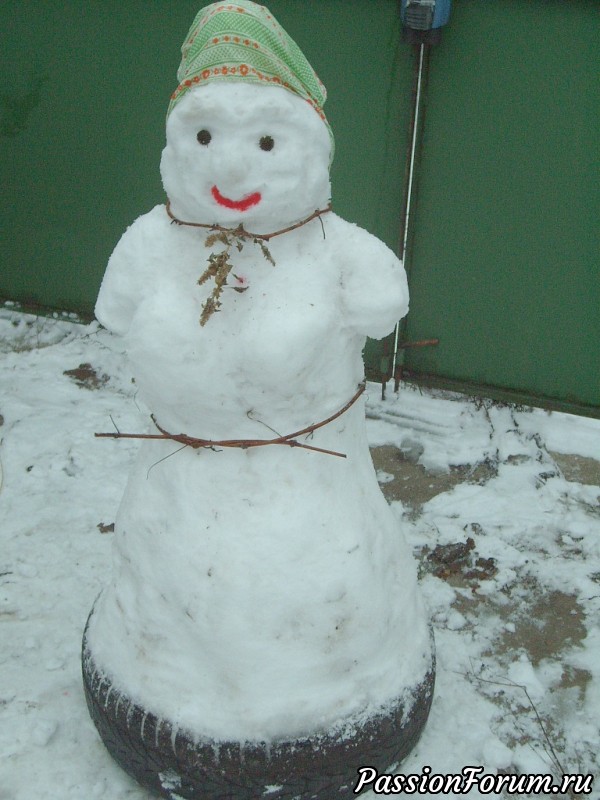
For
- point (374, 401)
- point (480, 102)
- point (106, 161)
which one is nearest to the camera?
point (480, 102)

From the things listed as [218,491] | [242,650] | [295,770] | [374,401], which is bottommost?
[374,401]

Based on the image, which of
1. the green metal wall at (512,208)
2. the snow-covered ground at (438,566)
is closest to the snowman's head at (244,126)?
the snow-covered ground at (438,566)

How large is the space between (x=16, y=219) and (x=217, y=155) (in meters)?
3.89

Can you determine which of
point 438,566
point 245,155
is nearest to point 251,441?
point 245,155

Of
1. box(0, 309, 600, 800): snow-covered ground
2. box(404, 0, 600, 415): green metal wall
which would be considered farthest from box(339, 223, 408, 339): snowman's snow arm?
box(404, 0, 600, 415): green metal wall

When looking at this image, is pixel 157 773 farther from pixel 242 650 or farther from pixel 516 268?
pixel 516 268

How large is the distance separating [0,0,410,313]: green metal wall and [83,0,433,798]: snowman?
229cm

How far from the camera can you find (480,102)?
13.2ft

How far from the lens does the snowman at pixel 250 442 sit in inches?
75.0

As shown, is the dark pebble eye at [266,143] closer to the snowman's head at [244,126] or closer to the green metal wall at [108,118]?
the snowman's head at [244,126]

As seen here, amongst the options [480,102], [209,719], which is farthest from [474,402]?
[209,719]

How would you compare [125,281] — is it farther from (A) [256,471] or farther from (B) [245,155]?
(A) [256,471]

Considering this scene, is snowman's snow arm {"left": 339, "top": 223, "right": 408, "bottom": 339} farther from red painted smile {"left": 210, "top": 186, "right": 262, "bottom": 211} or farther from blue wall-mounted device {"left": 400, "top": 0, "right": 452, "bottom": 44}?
blue wall-mounted device {"left": 400, "top": 0, "right": 452, "bottom": 44}

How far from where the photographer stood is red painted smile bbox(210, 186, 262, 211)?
191cm
